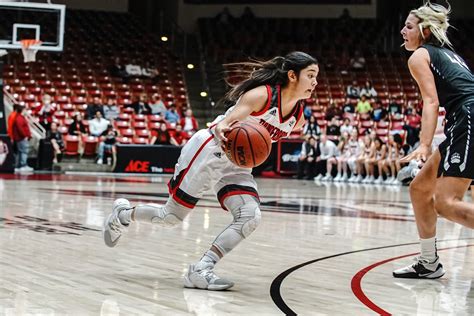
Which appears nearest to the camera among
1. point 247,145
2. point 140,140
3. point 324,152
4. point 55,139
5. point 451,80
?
point 247,145

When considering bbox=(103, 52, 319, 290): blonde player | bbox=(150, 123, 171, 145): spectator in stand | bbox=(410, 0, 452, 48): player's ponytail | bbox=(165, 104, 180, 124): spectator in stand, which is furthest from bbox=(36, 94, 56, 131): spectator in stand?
bbox=(410, 0, 452, 48): player's ponytail

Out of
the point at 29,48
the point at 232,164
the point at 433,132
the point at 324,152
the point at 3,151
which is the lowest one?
the point at 3,151

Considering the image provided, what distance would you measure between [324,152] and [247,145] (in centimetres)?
1701

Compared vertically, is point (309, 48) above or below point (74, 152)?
above

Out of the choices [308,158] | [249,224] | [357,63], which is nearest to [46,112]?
[308,158]

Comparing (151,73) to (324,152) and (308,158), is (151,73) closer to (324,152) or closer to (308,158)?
(308,158)

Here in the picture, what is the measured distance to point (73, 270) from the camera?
5383 millimetres

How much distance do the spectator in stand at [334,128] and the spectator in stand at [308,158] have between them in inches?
29.8

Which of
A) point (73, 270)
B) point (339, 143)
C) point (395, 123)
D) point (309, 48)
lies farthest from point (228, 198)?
point (309, 48)

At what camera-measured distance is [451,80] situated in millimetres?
5359

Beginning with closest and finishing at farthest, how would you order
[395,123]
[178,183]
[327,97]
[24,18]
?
[178,183], [24,18], [395,123], [327,97]

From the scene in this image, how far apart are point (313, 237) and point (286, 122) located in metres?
2.85

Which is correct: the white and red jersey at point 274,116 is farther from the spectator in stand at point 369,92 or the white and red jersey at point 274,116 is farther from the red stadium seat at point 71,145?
the spectator in stand at point 369,92

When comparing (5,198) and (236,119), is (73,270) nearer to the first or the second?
(236,119)
